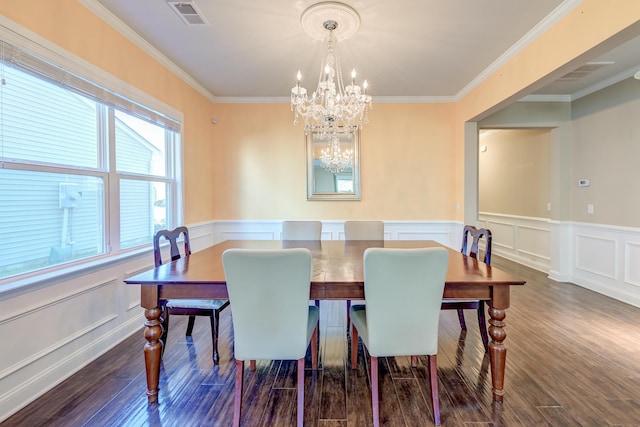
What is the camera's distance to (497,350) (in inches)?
68.3

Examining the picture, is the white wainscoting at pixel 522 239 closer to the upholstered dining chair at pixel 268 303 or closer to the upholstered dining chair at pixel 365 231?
the upholstered dining chair at pixel 365 231

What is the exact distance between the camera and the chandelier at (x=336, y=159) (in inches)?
172

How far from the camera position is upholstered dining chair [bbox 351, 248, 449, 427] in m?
1.52

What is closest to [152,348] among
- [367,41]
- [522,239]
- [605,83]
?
[367,41]

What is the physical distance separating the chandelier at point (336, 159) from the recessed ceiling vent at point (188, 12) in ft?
7.46

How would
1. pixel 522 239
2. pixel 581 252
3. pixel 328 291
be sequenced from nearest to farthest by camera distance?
pixel 328 291
pixel 581 252
pixel 522 239

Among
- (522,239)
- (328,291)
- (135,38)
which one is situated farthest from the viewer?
(522,239)

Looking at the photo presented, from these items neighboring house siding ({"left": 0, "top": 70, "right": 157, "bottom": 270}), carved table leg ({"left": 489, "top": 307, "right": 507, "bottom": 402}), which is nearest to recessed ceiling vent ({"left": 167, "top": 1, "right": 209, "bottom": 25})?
neighboring house siding ({"left": 0, "top": 70, "right": 157, "bottom": 270})

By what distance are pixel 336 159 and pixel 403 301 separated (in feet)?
10.1

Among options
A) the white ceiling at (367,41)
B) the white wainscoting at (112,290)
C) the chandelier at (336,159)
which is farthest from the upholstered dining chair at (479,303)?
the chandelier at (336,159)

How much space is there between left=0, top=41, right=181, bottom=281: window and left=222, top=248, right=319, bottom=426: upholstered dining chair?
55.4 inches

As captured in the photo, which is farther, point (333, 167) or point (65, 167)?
point (333, 167)

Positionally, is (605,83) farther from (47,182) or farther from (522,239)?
(47,182)

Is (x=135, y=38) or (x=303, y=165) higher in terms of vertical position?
(x=135, y=38)
